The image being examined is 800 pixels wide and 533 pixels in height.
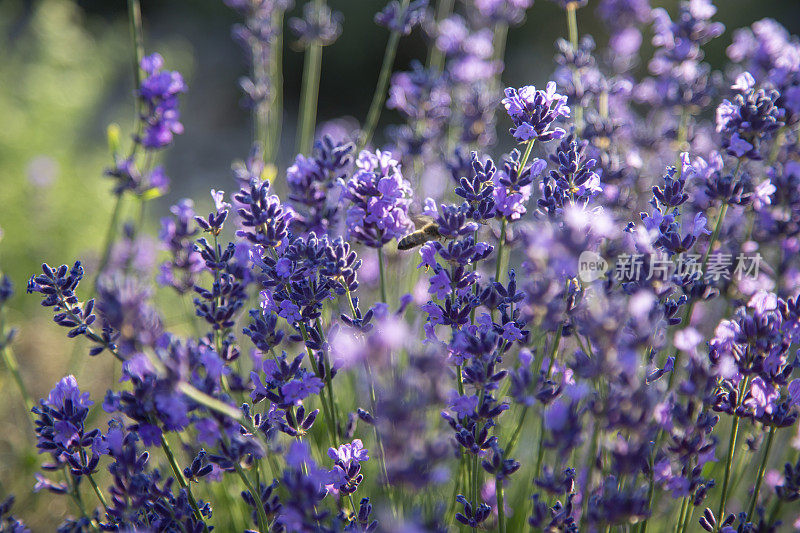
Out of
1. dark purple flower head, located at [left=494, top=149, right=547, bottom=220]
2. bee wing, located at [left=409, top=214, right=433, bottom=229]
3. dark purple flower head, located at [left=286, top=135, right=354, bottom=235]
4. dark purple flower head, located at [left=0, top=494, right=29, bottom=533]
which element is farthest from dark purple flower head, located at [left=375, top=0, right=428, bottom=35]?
dark purple flower head, located at [left=0, top=494, right=29, bottom=533]

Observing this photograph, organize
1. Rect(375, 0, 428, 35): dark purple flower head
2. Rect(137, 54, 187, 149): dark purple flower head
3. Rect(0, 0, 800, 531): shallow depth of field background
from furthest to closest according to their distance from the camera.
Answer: Rect(0, 0, 800, 531): shallow depth of field background
Rect(375, 0, 428, 35): dark purple flower head
Rect(137, 54, 187, 149): dark purple flower head

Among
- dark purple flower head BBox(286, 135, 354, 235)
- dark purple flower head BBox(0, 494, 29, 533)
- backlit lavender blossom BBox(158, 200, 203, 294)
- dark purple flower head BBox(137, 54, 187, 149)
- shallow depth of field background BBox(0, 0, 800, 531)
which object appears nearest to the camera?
dark purple flower head BBox(0, 494, 29, 533)

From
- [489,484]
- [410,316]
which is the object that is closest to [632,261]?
[489,484]

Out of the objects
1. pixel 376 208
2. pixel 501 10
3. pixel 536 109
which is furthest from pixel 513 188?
pixel 501 10

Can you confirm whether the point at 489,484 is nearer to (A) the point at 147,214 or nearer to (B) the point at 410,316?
(B) the point at 410,316

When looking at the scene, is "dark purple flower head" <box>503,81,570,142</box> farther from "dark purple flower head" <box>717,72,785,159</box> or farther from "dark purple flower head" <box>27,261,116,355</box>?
"dark purple flower head" <box>27,261,116,355</box>

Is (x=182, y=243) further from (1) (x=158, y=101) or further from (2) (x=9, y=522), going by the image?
(2) (x=9, y=522)

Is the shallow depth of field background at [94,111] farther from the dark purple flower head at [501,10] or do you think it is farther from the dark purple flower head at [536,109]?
the dark purple flower head at [536,109]

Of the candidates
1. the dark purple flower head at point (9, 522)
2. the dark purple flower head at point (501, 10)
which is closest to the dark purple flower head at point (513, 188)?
the dark purple flower head at point (9, 522)
